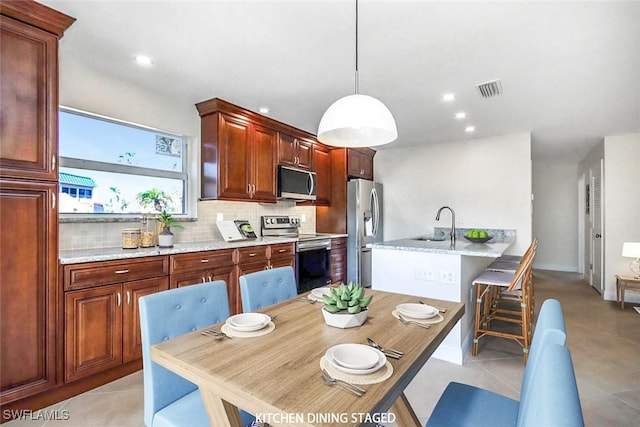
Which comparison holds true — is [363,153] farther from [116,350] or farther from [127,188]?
[116,350]

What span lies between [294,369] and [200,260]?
2082 mm

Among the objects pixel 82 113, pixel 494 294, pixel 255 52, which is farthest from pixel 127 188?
pixel 494 294

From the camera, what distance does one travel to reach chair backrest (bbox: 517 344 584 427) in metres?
0.54

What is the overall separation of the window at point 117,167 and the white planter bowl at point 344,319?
8.04 feet

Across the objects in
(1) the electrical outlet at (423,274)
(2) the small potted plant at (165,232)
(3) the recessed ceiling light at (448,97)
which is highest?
(3) the recessed ceiling light at (448,97)

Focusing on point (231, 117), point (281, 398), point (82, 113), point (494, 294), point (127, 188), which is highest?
point (231, 117)

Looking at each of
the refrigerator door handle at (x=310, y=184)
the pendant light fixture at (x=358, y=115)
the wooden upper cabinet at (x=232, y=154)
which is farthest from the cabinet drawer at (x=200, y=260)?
the pendant light fixture at (x=358, y=115)

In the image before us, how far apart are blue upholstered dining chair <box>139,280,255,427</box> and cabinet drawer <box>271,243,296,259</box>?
1959 mm

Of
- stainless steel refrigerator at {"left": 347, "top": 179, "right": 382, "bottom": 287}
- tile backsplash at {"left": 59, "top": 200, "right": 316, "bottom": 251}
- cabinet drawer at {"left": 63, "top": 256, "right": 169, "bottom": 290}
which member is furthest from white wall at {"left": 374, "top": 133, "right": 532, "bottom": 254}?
cabinet drawer at {"left": 63, "top": 256, "right": 169, "bottom": 290}

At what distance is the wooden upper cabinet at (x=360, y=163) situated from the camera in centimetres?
496

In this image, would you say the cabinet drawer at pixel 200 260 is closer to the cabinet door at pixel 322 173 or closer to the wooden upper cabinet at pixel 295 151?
the wooden upper cabinet at pixel 295 151

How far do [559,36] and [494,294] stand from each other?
114 inches

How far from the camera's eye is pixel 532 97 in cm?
310

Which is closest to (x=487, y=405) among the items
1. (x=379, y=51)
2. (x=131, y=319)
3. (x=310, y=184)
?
(x=379, y=51)
